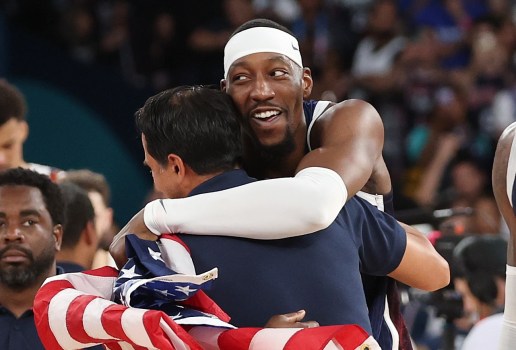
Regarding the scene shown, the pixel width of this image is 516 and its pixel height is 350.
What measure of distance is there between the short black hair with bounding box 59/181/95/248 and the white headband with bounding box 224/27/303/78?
4.89 ft

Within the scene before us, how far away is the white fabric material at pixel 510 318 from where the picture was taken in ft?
10.1

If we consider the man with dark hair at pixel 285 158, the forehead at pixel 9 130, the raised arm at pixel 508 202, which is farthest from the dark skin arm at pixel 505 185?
the forehead at pixel 9 130

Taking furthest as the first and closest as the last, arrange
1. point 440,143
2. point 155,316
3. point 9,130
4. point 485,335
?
point 440,143 < point 9,130 < point 485,335 < point 155,316

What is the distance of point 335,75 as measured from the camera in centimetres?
867

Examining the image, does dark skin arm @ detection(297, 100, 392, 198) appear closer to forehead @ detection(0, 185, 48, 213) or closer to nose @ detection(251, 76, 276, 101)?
nose @ detection(251, 76, 276, 101)

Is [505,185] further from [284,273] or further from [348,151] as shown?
[284,273]

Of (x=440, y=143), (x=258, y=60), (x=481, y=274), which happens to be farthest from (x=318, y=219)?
(x=440, y=143)

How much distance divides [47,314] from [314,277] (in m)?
0.62

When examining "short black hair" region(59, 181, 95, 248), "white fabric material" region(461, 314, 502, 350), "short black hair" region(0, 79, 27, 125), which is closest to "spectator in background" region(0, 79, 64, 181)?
"short black hair" region(0, 79, 27, 125)

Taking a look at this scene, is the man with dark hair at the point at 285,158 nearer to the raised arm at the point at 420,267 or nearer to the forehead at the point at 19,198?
the raised arm at the point at 420,267

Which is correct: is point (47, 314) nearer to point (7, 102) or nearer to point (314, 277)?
point (314, 277)

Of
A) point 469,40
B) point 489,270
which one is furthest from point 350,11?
point 489,270

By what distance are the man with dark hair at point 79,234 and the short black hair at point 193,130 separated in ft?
5.40

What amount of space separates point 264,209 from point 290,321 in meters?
0.27
